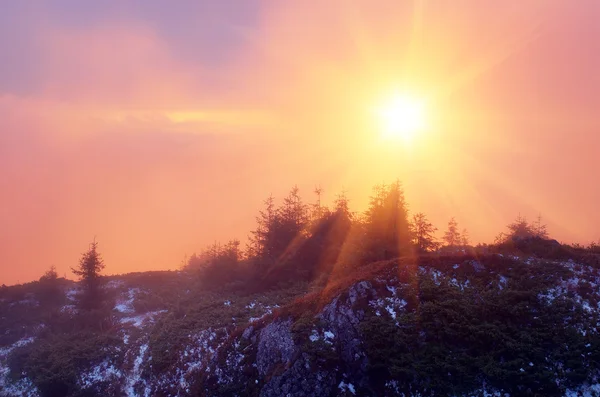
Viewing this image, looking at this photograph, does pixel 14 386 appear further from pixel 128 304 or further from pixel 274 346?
pixel 274 346

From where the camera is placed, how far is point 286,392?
18453 mm

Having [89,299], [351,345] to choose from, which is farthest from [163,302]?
[351,345]

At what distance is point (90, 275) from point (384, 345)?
35573 millimetres

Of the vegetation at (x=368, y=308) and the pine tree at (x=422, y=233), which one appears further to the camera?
the pine tree at (x=422, y=233)

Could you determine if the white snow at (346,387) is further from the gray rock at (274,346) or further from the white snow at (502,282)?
the white snow at (502,282)

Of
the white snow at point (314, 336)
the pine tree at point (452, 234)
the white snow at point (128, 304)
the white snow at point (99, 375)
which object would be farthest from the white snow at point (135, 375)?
the pine tree at point (452, 234)

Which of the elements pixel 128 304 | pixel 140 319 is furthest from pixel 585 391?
pixel 128 304

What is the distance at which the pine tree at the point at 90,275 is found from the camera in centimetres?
4184

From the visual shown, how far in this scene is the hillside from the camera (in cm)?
1662

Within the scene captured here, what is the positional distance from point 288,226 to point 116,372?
90.7ft

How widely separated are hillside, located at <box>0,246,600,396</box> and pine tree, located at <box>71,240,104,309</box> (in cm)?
894

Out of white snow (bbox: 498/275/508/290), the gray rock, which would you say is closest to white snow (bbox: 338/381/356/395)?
the gray rock

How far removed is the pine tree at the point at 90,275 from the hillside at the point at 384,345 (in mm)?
8942

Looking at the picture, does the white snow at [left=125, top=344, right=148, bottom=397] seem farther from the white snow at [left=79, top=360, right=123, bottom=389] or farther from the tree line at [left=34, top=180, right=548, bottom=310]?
the tree line at [left=34, top=180, right=548, bottom=310]
